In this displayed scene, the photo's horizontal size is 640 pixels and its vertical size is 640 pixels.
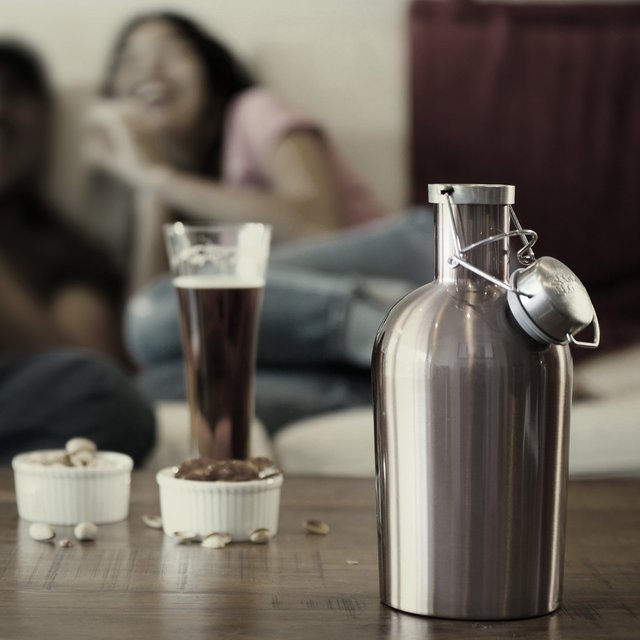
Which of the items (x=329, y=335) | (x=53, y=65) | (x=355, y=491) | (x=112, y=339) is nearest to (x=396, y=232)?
(x=329, y=335)

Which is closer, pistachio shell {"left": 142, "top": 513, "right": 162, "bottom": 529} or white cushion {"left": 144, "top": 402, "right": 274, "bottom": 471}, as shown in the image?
pistachio shell {"left": 142, "top": 513, "right": 162, "bottom": 529}

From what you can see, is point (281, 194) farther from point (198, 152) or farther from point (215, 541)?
point (215, 541)

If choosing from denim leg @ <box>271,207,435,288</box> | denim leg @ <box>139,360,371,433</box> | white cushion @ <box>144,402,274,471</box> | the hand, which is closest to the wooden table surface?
white cushion @ <box>144,402,274,471</box>

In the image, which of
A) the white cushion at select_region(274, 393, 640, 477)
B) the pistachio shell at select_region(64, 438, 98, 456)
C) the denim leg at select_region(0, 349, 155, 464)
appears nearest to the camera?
the pistachio shell at select_region(64, 438, 98, 456)

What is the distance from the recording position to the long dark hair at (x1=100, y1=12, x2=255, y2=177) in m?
2.55

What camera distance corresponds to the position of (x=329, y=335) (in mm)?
1746

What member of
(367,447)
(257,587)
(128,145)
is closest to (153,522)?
(257,587)

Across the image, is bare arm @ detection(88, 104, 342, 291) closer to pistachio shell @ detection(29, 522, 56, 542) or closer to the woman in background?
the woman in background

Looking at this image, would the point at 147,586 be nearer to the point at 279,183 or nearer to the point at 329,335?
the point at 329,335

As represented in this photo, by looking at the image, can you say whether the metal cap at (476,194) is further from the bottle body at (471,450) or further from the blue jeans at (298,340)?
the blue jeans at (298,340)

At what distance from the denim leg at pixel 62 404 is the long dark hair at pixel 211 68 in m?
1.41

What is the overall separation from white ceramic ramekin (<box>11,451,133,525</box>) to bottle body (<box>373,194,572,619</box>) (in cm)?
31

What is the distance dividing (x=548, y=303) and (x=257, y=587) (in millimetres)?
240

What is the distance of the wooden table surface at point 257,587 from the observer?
557 mm
